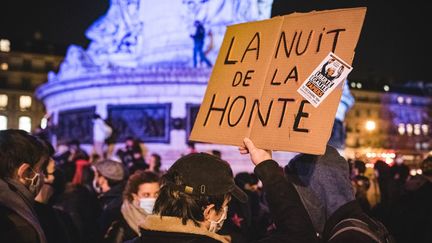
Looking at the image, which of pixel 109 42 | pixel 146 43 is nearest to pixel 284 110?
pixel 146 43

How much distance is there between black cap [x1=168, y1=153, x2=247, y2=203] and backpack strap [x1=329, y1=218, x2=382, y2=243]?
1.93 ft

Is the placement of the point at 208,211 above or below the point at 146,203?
above

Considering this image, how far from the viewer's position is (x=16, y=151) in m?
3.62

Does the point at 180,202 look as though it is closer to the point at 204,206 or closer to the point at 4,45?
the point at 204,206

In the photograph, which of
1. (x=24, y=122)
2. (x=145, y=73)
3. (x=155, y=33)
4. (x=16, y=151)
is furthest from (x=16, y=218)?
(x=24, y=122)

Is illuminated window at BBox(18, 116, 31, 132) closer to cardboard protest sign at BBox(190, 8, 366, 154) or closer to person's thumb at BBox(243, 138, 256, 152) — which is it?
cardboard protest sign at BBox(190, 8, 366, 154)

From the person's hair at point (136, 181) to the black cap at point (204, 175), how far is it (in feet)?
7.47

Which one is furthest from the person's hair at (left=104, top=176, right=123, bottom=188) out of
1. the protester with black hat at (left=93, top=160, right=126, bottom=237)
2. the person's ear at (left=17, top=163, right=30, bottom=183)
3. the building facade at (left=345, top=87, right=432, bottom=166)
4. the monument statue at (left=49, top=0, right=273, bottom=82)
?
the building facade at (left=345, top=87, right=432, bottom=166)

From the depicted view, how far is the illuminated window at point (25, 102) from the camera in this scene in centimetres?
7419

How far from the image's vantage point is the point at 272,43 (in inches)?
146

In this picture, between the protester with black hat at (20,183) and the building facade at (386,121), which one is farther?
Answer: the building facade at (386,121)

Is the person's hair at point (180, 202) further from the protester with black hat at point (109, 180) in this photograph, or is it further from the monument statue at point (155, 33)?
the monument statue at point (155, 33)

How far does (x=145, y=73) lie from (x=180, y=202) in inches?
556

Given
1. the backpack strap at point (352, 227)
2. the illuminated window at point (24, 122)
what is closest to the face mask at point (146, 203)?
the backpack strap at point (352, 227)
